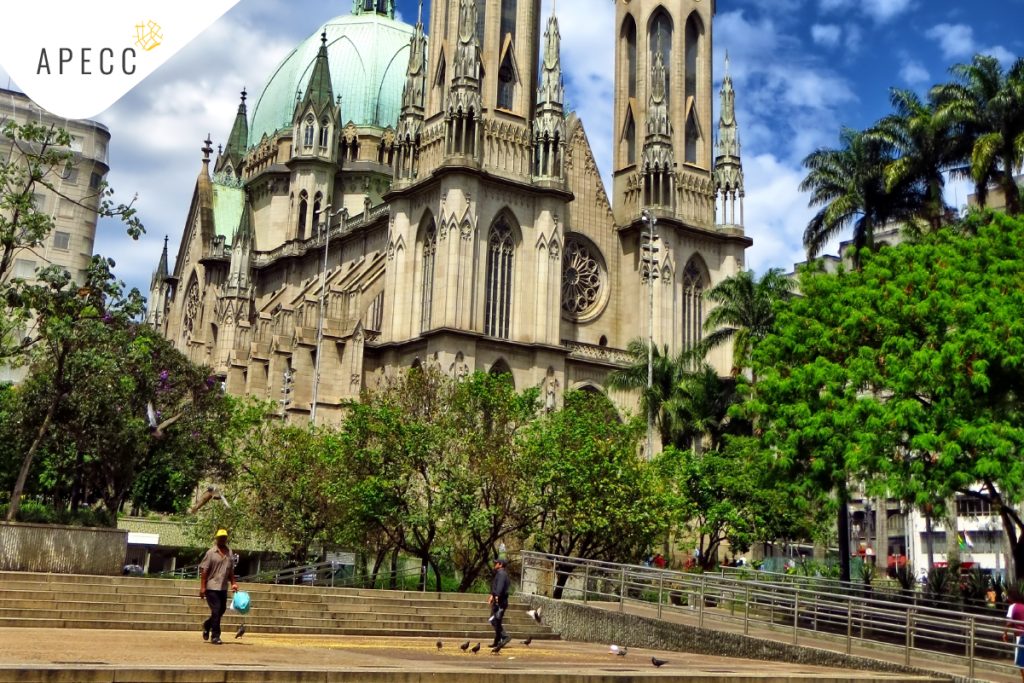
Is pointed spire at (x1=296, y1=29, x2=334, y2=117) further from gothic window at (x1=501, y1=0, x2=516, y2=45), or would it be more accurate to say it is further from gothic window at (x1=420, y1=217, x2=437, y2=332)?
gothic window at (x1=420, y1=217, x2=437, y2=332)

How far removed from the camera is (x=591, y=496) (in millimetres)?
30266

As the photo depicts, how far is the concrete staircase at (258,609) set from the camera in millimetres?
18641

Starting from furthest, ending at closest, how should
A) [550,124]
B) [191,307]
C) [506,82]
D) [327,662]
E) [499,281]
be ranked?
[191,307], [506,82], [550,124], [499,281], [327,662]

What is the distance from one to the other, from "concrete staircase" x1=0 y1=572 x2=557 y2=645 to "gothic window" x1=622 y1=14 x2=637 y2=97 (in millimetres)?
39242

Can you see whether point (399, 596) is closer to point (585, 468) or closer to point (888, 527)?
point (585, 468)

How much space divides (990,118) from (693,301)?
22.4 m

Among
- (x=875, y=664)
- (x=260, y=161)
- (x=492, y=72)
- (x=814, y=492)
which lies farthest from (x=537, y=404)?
(x=260, y=161)

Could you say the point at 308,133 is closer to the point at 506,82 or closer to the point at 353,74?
the point at 353,74

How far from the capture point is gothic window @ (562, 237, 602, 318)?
53.2 metres

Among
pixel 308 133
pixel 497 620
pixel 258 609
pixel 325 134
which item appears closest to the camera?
pixel 497 620

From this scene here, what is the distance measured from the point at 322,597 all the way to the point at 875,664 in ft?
34.2

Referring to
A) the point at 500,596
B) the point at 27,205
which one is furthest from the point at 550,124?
the point at 500,596

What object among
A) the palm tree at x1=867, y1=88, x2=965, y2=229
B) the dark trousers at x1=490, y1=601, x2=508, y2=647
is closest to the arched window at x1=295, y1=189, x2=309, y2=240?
the palm tree at x1=867, y1=88, x2=965, y2=229

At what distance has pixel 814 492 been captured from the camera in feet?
87.4
